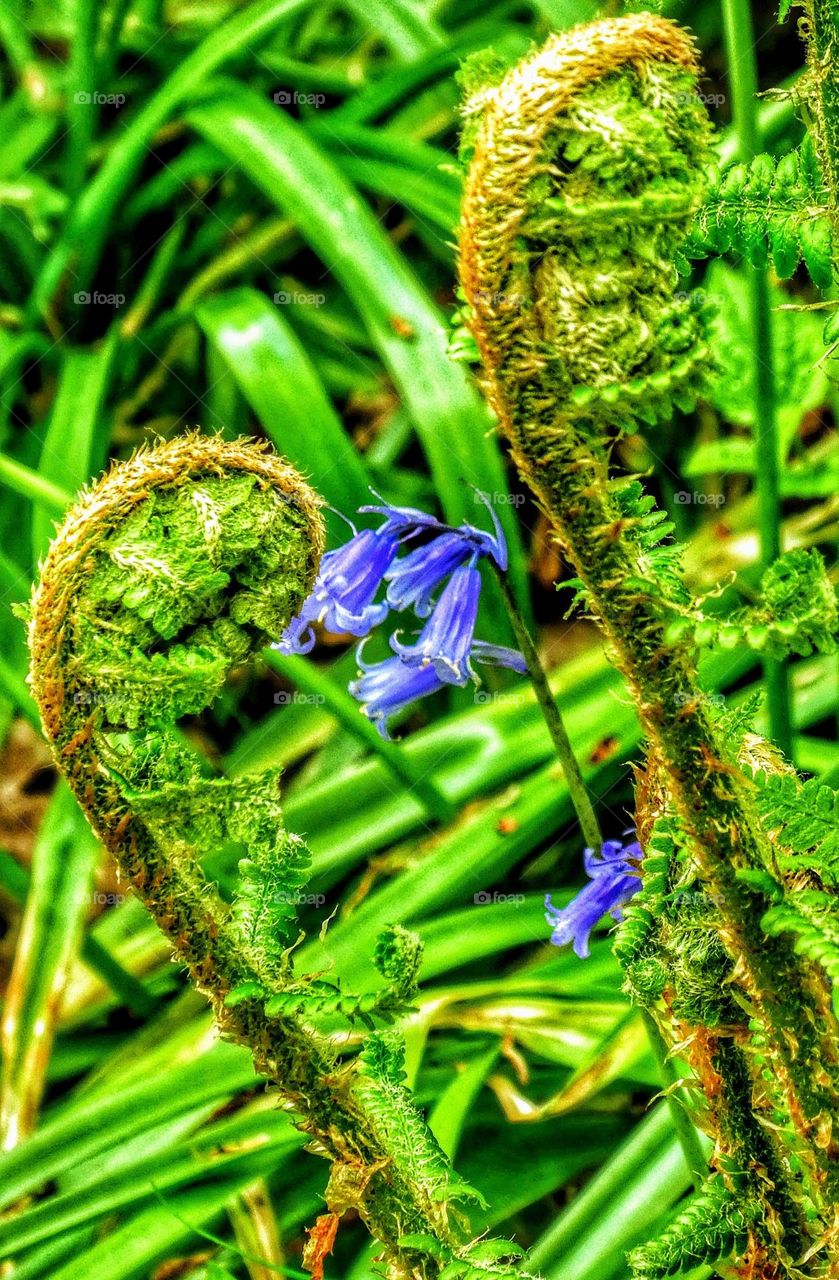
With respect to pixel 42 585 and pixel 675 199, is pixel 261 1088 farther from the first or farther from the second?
pixel 675 199

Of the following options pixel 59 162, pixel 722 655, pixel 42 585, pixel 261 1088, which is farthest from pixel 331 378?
pixel 42 585
